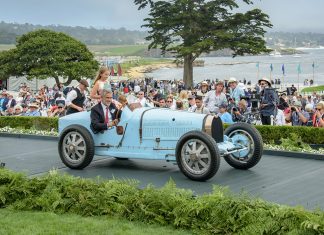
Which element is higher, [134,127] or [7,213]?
[134,127]

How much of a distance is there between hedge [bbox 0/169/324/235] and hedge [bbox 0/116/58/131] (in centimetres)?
821

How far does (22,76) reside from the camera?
52.2 meters

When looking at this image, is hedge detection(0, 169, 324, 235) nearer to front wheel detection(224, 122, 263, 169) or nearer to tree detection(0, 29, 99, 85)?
front wheel detection(224, 122, 263, 169)

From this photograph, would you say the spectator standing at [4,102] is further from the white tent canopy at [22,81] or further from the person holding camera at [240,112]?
the white tent canopy at [22,81]

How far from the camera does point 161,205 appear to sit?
6.82 meters

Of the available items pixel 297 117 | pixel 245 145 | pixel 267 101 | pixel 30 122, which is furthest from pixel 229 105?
pixel 245 145

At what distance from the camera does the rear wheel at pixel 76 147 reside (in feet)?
32.8

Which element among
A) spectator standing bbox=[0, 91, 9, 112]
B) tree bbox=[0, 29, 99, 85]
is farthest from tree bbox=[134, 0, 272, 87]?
spectator standing bbox=[0, 91, 9, 112]

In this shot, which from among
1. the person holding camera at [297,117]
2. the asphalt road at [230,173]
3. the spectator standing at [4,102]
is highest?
the spectator standing at [4,102]

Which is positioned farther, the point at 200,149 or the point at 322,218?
the point at 200,149

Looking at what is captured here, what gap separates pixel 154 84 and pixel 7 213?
1969 inches

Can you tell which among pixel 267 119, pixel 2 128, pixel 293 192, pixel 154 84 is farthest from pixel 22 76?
pixel 293 192

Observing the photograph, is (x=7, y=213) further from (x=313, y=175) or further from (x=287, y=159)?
(x=287, y=159)

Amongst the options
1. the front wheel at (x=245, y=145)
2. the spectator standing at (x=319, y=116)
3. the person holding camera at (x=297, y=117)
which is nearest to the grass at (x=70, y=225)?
the front wheel at (x=245, y=145)
